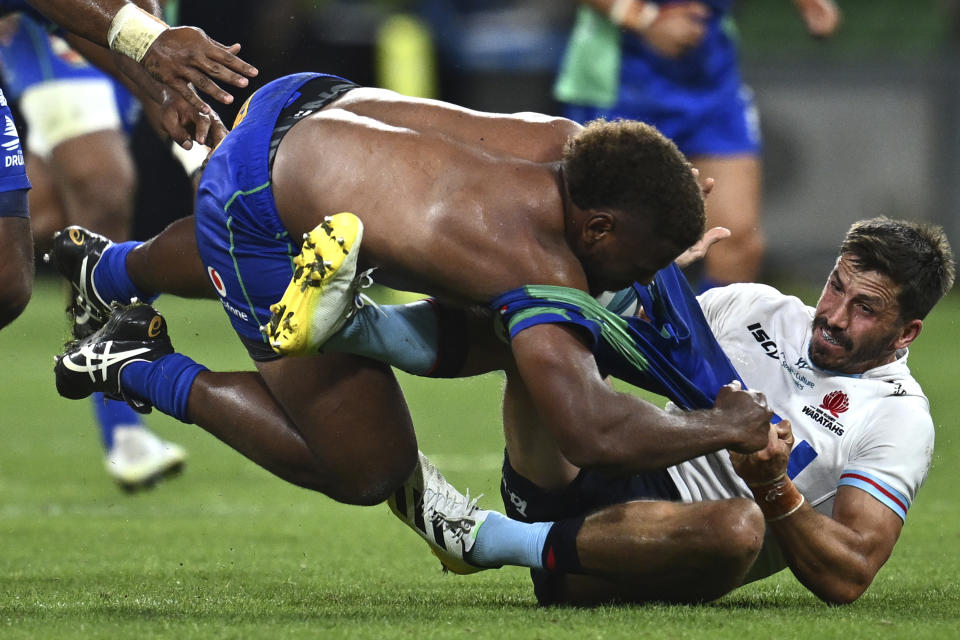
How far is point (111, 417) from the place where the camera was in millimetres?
6578

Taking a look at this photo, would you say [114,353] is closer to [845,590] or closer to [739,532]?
[739,532]

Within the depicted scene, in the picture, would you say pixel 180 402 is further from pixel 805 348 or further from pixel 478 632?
pixel 805 348

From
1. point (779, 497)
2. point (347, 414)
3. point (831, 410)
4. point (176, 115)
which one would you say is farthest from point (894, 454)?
point (176, 115)

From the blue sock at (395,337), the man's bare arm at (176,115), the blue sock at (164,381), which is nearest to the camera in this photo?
Result: the blue sock at (395,337)

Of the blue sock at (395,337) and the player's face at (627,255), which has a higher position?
the player's face at (627,255)

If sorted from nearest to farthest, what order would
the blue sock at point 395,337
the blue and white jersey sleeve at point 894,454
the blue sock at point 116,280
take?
the blue and white jersey sleeve at point 894,454, the blue sock at point 395,337, the blue sock at point 116,280

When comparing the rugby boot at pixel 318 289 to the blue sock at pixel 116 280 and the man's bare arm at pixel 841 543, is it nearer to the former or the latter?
the blue sock at pixel 116 280

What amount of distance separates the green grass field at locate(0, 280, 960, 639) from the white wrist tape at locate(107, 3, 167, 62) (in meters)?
1.56

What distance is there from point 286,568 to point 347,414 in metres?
0.71

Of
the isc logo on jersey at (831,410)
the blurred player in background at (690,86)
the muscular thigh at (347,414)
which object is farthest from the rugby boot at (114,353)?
the blurred player in background at (690,86)

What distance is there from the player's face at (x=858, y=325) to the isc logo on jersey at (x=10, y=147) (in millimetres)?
2523

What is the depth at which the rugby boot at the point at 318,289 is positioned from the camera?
152 inches

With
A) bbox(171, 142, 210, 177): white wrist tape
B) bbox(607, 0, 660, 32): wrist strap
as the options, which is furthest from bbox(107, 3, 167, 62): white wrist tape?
bbox(607, 0, 660, 32): wrist strap

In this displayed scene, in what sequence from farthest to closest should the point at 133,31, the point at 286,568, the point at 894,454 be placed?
1. the point at 286,568
2. the point at 133,31
3. the point at 894,454
